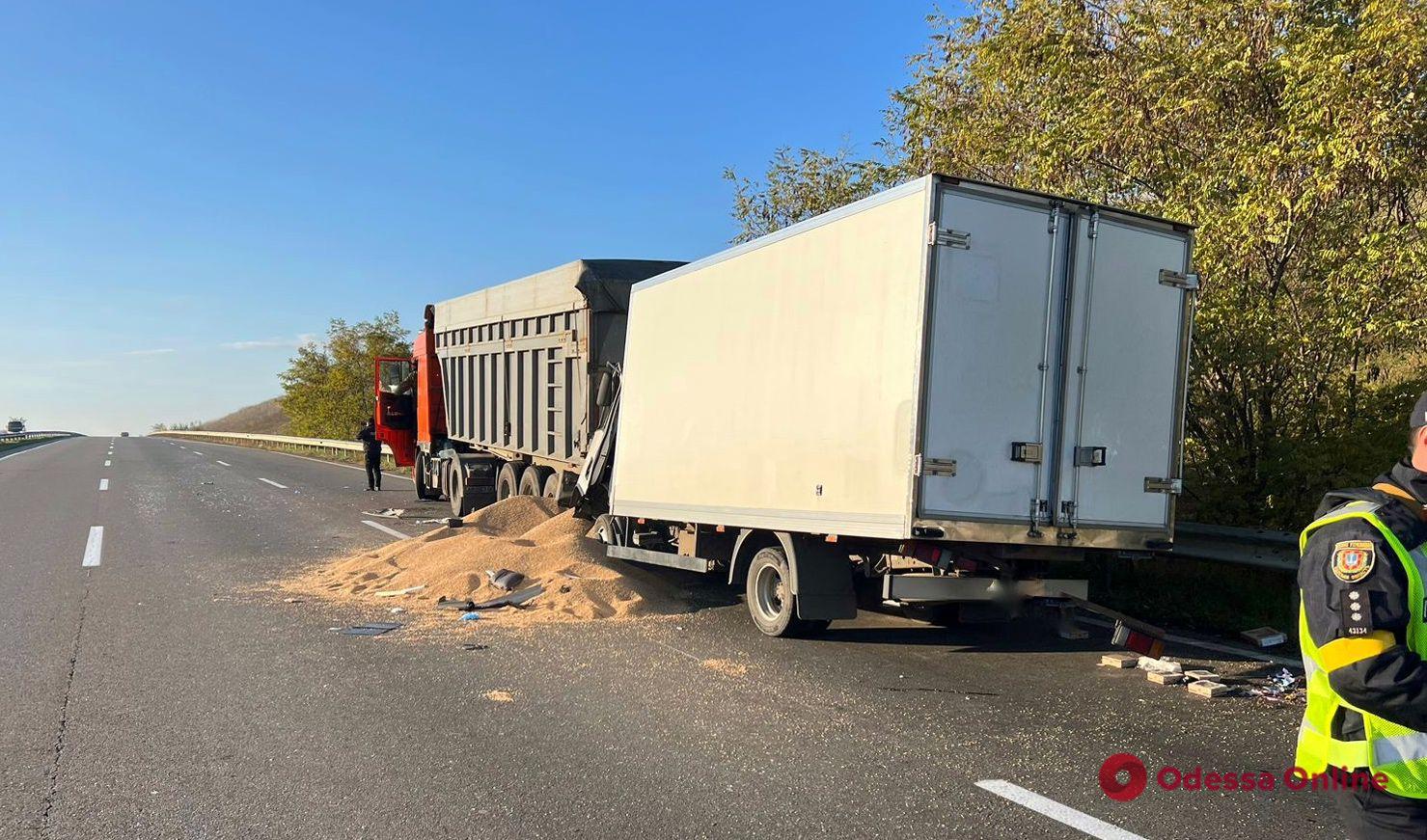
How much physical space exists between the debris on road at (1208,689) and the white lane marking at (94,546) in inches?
427

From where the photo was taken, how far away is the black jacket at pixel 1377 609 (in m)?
2.12

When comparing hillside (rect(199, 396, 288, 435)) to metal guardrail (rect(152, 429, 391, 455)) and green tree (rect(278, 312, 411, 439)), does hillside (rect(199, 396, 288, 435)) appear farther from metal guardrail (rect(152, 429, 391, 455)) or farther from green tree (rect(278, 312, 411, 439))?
green tree (rect(278, 312, 411, 439))

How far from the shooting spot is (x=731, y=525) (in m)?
7.73

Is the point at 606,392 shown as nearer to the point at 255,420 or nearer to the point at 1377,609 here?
the point at 1377,609

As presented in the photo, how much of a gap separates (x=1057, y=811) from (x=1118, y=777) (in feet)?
2.03

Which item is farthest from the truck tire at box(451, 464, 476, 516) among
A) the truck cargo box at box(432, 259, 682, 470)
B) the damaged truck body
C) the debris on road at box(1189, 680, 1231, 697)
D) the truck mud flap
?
the debris on road at box(1189, 680, 1231, 697)

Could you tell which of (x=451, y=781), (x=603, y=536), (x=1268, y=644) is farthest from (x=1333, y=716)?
(x=603, y=536)

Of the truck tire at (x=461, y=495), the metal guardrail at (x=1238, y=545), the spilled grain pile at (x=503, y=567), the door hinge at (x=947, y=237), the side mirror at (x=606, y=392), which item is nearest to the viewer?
the door hinge at (x=947, y=237)

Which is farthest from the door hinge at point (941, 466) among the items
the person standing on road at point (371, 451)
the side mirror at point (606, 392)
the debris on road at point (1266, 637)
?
the person standing on road at point (371, 451)

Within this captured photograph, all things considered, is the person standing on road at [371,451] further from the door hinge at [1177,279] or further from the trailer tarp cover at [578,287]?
the door hinge at [1177,279]

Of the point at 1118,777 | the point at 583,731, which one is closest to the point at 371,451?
the point at 583,731

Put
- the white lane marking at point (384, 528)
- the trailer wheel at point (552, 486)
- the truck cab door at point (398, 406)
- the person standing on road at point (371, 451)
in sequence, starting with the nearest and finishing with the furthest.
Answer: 1. the trailer wheel at point (552, 486)
2. the white lane marking at point (384, 528)
3. the truck cab door at point (398, 406)
4. the person standing on road at point (371, 451)

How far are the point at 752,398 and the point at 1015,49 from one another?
19.4ft

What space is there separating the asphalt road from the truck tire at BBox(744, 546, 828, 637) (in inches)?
5.9
